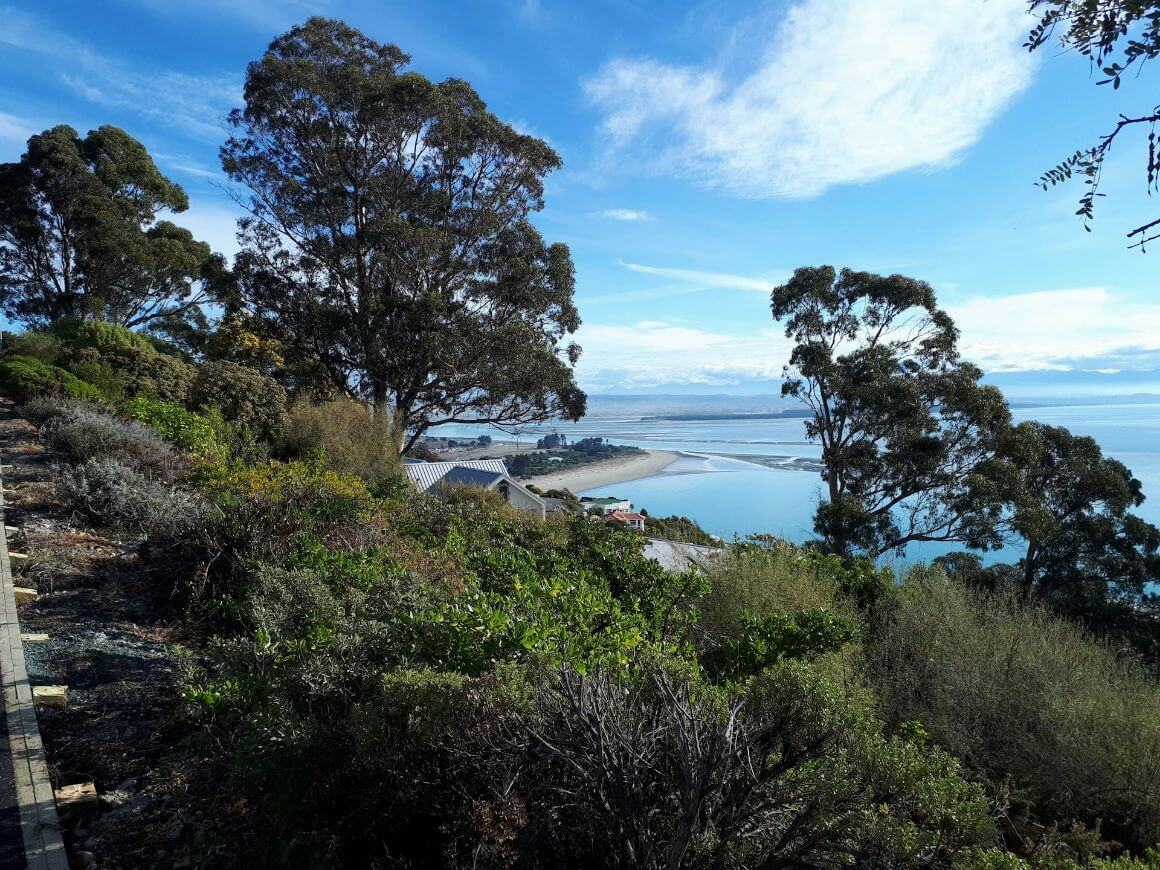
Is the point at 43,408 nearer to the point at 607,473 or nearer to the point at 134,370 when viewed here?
the point at 134,370

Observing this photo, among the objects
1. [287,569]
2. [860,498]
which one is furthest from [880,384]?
[287,569]

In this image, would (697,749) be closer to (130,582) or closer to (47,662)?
(47,662)

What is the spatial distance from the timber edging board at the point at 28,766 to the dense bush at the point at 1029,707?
202 inches

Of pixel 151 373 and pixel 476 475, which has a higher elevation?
pixel 151 373

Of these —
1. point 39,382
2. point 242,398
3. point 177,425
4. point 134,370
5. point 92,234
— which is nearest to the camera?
point 177,425

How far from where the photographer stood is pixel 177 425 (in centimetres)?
989

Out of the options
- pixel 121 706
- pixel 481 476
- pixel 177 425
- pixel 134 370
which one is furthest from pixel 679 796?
pixel 481 476

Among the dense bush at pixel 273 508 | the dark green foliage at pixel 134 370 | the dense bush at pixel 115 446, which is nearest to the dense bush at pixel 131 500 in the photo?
the dense bush at pixel 273 508

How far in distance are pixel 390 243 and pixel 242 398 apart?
539cm

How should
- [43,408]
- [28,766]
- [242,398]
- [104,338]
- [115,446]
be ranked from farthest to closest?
[104,338]
[242,398]
[43,408]
[115,446]
[28,766]

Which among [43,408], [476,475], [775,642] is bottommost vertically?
[476,475]

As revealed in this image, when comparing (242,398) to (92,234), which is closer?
(242,398)

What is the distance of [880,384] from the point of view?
→ 18.4m

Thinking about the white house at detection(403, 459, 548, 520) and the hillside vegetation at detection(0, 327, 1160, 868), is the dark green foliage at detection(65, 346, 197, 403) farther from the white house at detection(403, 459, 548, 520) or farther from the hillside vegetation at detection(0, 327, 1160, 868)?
the white house at detection(403, 459, 548, 520)
